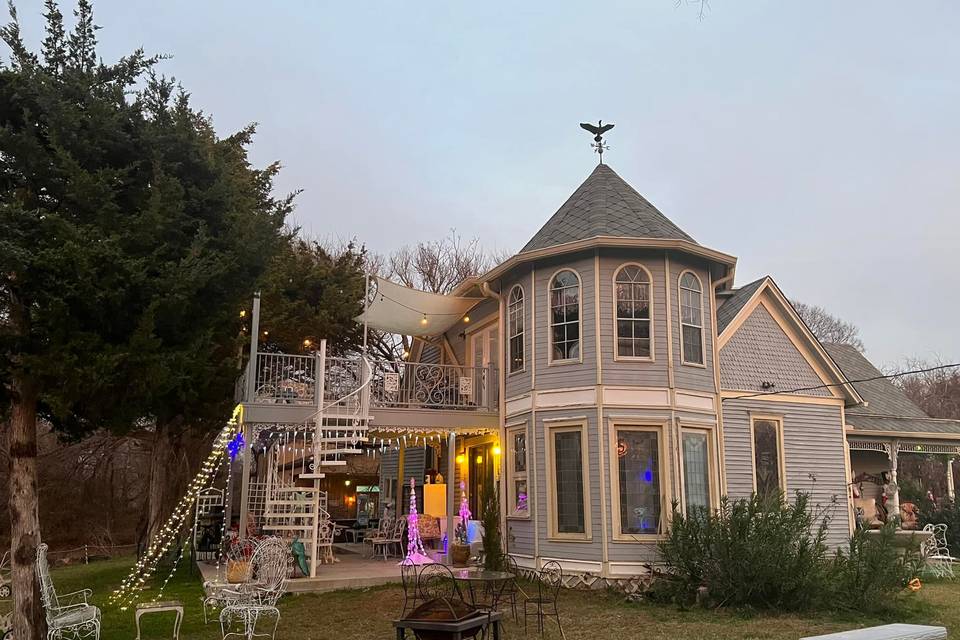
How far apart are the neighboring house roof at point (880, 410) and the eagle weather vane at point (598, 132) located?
7790 mm

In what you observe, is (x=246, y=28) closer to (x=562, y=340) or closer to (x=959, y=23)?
(x=562, y=340)

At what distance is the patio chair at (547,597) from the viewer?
8951 millimetres

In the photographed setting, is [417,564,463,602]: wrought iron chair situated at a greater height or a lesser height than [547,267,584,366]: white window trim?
lesser

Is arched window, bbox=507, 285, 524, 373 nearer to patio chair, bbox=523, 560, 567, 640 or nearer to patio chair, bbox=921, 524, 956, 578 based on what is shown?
Result: patio chair, bbox=523, 560, 567, 640

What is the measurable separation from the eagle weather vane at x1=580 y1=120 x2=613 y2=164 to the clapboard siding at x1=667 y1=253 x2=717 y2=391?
3110mm

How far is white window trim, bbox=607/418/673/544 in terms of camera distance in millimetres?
11445

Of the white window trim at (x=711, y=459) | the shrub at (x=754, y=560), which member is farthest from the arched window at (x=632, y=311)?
the shrub at (x=754, y=560)

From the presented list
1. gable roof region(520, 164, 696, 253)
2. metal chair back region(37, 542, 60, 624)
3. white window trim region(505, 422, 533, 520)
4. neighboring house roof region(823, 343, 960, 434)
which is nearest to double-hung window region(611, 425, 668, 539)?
white window trim region(505, 422, 533, 520)

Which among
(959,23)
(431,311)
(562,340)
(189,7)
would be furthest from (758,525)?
(189,7)

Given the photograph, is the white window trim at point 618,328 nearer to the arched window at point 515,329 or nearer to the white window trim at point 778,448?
the arched window at point 515,329

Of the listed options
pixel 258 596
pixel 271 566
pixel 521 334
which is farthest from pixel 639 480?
pixel 258 596

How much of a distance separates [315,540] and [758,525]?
665cm

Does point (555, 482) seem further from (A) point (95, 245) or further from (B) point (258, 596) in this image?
(A) point (95, 245)

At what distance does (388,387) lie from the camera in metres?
13.7
